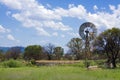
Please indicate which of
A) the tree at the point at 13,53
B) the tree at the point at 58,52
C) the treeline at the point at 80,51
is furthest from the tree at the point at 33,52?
the tree at the point at 13,53

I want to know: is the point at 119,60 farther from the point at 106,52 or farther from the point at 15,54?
the point at 15,54

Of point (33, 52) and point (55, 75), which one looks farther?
point (33, 52)

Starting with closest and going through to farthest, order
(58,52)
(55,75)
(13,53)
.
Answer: (55,75), (58,52), (13,53)

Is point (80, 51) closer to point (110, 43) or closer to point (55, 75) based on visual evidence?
point (110, 43)

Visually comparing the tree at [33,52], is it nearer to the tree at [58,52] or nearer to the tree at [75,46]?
the tree at [58,52]

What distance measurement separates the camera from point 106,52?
2298 inches

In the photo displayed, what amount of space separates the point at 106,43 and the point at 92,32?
593 centimetres

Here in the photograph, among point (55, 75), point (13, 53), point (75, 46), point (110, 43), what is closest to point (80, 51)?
point (75, 46)

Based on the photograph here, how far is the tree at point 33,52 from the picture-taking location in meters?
101

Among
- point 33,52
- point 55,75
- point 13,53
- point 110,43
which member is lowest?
point 55,75

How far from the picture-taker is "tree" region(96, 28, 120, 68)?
57.8 m

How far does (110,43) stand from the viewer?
2279 inches

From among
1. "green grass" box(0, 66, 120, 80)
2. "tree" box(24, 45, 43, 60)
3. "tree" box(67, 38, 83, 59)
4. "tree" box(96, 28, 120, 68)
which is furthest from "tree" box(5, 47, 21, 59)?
"green grass" box(0, 66, 120, 80)

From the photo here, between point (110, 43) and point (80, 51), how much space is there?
A: 37.8 meters
